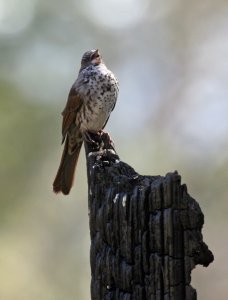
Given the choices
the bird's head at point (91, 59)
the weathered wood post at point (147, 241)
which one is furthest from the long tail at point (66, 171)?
the weathered wood post at point (147, 241)

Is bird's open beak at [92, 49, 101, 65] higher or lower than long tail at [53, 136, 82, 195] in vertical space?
higher

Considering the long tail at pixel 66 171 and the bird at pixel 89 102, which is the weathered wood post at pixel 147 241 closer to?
the long tail at pixel 66 171

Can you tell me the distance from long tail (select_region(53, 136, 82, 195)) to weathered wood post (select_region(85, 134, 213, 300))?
3339mm

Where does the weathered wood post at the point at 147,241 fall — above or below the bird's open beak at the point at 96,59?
below

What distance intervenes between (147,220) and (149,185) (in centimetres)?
13

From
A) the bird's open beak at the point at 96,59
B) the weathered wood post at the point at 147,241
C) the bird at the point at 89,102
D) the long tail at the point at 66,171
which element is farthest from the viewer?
the bird's open beak at the point at 96,59

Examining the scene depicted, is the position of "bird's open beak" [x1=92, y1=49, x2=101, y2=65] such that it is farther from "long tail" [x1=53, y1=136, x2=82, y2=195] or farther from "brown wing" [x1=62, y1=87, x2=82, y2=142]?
"long tail" [x1=53, y1=136, x2=82, y2=195]

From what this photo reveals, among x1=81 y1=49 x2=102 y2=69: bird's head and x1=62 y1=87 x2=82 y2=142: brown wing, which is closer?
x1=62 y1=87 x2=82 y2=142: brown wing

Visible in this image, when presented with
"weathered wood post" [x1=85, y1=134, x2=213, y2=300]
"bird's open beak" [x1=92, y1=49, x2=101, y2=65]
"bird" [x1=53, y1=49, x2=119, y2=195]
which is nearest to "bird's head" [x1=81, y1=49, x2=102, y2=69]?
"bird's open beak" [x1=92, y1=49, x2=101, y2=65]

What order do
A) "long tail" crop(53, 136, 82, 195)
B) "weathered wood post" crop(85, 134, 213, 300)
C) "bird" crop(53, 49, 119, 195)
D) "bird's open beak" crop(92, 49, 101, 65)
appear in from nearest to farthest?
"weathered wood post" crop(85, 134, 213, 300)
"long tail" crop(53, 136, 82, 195)
"bird" crop(53, 49, 119, 195)
"bird's open beak" crop(92, 49, 101, 65)

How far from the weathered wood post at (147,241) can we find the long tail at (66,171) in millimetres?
3339

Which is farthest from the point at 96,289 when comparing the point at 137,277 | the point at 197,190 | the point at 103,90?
the point at 197,190

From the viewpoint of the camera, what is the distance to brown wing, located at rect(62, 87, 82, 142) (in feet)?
25.1

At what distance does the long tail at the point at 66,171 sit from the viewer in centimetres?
634
